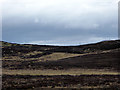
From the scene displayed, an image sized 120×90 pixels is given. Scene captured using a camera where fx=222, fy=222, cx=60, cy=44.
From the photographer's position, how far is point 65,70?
5072 cm

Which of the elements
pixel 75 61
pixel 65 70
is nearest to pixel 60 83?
pixel 65 70

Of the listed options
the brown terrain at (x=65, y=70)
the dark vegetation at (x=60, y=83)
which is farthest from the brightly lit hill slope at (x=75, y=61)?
the dark vegetation at (x=60, y=83)

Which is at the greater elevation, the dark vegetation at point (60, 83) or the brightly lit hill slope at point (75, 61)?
the brightly lit hill slope at point (75, 61)

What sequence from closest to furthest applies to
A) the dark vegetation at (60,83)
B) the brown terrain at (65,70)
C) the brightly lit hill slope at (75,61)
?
the dark vegetation at (60,83) < the brown terrain at (65,70) < the brightly lit hill slope at (75,61)

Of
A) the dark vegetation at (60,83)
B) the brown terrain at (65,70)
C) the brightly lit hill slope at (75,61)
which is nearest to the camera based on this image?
the dark vegetation at (60,83)

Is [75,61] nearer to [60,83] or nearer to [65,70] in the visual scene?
[65,70]

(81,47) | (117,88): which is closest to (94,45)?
(81,47)

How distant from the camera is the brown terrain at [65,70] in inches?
1112

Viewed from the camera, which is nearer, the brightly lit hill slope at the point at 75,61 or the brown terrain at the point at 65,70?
the brown terrain at the point at 65,70

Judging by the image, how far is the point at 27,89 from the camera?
84.1ft

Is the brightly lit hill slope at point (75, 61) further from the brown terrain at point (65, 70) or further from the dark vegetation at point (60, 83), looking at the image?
the dark vegetation at point (60, 83)

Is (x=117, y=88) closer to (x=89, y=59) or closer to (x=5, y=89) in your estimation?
(x=5, y=89)

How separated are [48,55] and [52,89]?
55.8 metres

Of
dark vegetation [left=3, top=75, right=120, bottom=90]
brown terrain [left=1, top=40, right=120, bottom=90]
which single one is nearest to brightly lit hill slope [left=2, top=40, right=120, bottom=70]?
brown terrain [left=1, top=40, right=120, bottom=90]
